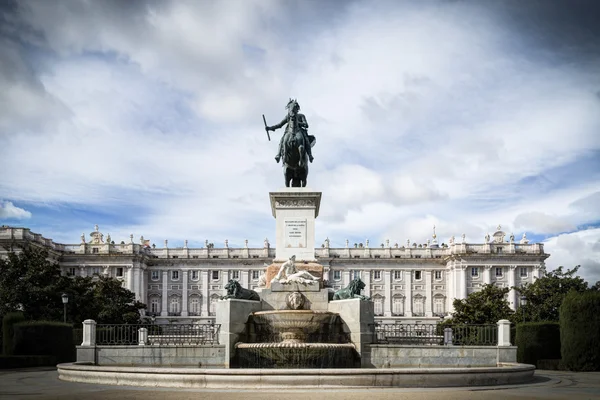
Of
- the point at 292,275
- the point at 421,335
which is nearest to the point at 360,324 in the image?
the point at 292,275

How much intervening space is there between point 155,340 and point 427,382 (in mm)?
13880

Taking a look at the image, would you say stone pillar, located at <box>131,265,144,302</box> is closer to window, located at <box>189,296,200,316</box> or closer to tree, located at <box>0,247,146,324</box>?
window, located at <box>189,296,200,316</box>

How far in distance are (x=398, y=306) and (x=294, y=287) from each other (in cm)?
11750

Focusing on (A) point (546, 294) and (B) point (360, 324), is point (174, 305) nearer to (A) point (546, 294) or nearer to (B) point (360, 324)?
(A) point (546, 294)

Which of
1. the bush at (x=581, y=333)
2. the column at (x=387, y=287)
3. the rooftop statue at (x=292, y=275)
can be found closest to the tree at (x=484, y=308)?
the bush at (x=581, y=333)

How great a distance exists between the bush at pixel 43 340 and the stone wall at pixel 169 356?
13.5 metres

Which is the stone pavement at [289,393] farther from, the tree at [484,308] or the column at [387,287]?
the column at [387,287]

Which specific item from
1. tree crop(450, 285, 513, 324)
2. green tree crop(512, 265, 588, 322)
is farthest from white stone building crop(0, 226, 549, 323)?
green tree crop(512, 265, 588, 322)

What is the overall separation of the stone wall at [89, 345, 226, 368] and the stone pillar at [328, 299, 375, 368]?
3753 mm

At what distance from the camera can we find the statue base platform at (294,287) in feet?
78.7

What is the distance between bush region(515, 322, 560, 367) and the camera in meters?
36.5

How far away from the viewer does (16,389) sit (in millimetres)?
18297

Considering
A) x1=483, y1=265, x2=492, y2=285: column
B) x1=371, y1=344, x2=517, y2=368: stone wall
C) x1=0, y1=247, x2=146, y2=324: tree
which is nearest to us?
x1=371, y1=344, x2=517, y2=368: stone wall

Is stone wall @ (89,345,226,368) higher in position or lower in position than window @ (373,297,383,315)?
higher
